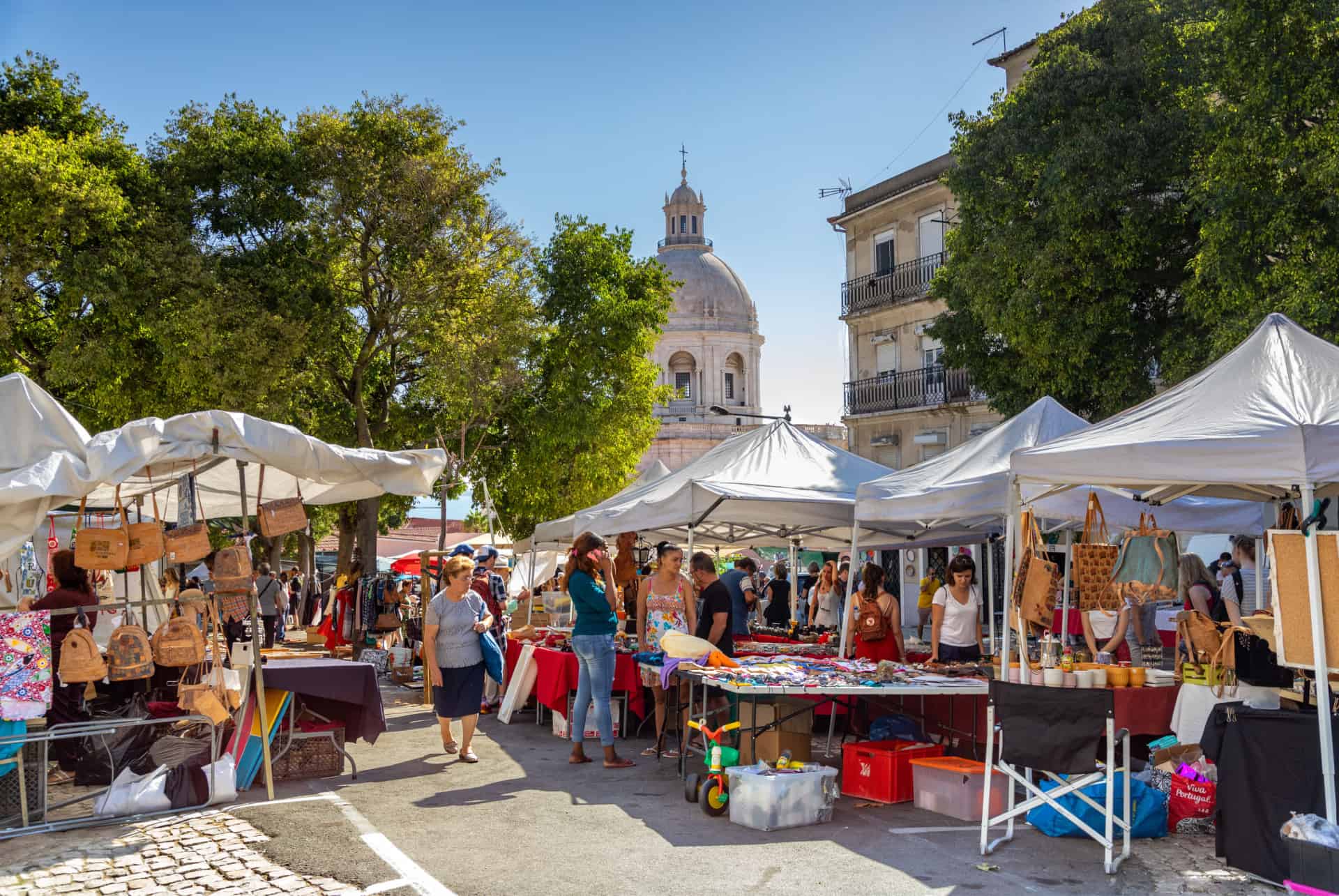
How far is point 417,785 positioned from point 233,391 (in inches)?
580

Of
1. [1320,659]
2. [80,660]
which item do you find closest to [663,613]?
[80,660]

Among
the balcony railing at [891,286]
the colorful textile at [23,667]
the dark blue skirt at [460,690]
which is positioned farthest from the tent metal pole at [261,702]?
the balcony railing at [891,286]

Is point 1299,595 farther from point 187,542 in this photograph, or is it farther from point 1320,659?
point 187,542

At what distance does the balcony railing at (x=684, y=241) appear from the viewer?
3519 inches

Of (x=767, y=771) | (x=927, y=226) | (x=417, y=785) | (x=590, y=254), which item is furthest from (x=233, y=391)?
(x=927, y=226)

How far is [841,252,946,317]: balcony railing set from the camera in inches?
1335

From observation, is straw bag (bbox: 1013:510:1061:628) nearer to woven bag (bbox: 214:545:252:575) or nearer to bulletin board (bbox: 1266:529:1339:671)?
bulletin board (bbox: 1266:529:1339:671)

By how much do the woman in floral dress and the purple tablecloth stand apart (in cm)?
233

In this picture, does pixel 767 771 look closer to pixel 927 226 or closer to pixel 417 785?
pixel 417 785

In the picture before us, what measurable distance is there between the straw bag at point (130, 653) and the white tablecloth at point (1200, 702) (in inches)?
275

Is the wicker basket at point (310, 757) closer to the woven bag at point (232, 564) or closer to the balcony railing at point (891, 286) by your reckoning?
the woven bag at point (232, 564)

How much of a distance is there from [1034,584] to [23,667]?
6443 millimetres

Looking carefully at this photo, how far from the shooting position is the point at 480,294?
79.0ft

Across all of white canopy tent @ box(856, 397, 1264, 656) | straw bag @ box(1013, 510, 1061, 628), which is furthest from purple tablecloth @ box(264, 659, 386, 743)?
straw bag @ box(1013, 510, 1061, 628)
